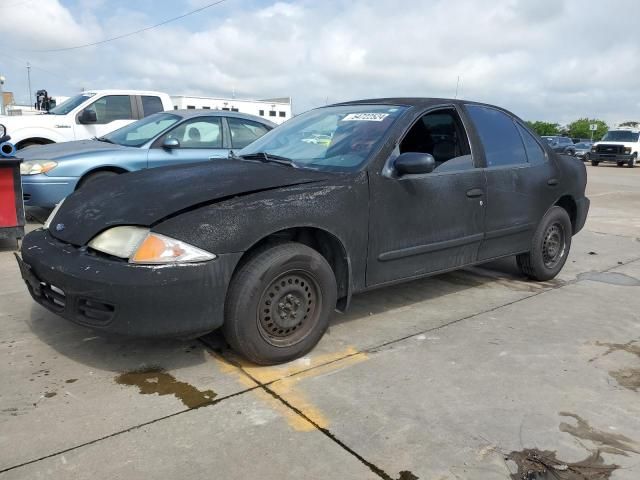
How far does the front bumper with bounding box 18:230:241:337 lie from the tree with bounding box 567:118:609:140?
294 ft

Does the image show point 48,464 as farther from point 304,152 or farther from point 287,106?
point 287,106

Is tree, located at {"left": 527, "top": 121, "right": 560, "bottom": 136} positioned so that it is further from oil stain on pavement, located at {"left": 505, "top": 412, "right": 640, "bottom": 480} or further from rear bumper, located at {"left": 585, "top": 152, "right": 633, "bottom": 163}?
oil stain on pavement, located at {"left": 505, "top": 412, "right": 640, "bottom": 480}

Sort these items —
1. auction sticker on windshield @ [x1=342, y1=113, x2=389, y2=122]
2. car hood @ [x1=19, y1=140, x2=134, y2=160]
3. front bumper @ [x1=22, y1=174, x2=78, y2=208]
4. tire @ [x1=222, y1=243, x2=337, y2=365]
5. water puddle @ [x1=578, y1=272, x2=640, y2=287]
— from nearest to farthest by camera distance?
tire @ [x1=222, y1=243, x2=337, y2=365]
auction sticker on windshield @ [x1=342, y1=113, x2=389, y2=122]
water puddle @ [x1=578, y1=272, x2=640, y2=287]
front bumper @ [x1=22, y1=174, x2=78, y2=208]
car hood @ [x1=19, y1=140, x2=134, y2=160]

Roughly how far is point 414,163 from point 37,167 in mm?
4949

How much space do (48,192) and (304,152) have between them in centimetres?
398

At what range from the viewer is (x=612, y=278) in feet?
17.6

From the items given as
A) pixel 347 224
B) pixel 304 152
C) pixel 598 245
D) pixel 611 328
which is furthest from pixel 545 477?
pixel 598 245

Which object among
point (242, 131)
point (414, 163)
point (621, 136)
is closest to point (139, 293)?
point (414, 163)

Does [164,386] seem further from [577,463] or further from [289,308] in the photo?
[577,463]

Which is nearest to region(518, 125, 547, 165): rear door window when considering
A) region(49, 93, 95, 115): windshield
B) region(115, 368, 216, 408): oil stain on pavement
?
region(115, 368, 216, 408): oil stain on pavement

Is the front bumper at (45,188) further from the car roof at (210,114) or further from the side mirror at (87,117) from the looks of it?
the side mirror at (87,117)

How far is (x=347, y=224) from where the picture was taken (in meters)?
3.27

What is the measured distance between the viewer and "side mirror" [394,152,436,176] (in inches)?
135

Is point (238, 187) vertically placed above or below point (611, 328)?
above
